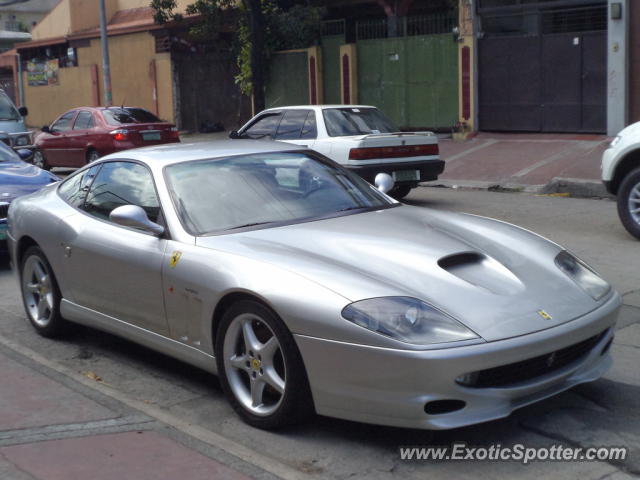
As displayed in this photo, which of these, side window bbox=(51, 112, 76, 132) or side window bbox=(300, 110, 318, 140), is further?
side window bbox=(51, 112, 76, 132)

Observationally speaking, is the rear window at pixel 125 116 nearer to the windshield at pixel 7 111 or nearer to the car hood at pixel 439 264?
the windshield at pixel 7 111

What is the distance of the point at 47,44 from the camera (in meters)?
34.6

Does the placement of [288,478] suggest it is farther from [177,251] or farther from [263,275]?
[177,251]

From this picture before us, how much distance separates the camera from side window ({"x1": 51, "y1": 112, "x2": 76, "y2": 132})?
19359 mm

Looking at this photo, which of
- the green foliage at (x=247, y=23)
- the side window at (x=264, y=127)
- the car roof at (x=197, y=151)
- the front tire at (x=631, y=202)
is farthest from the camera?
the green foliage at (x=247, y=23)

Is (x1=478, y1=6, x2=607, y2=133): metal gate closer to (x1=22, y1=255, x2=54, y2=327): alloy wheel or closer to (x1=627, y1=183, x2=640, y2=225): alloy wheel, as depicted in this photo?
(x1=627, y1=183, x2=640, y2=225): alloy wheel

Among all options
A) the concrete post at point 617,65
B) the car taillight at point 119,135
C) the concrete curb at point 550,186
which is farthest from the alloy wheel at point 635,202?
the car taillight at point 119,135

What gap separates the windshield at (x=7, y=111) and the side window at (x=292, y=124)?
8381 mm

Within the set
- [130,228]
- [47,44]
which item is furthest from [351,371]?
[47,44]

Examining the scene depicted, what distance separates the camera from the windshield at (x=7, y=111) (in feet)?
63.0

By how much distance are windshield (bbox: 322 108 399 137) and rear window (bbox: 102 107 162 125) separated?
6928 millimetres

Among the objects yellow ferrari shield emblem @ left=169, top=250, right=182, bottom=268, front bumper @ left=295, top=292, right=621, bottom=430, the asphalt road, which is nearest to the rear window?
the asphalt road

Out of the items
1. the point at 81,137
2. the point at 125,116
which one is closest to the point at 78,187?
the point at 125,116

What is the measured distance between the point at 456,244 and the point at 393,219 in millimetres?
603
